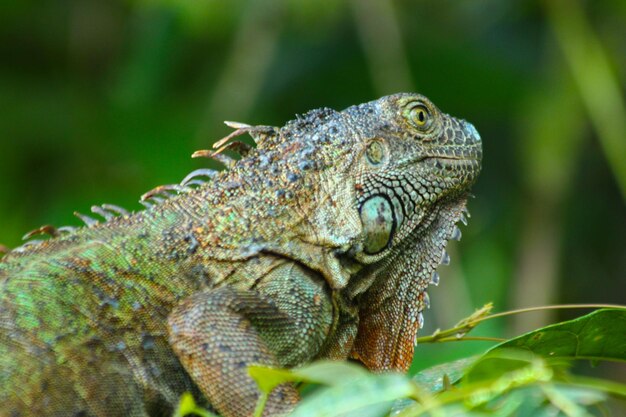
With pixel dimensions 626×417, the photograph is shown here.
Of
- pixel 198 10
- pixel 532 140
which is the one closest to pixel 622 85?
pixel 532 140

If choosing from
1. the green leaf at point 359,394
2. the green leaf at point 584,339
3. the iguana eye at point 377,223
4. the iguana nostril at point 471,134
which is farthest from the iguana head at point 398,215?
the green leaf at point 359,394

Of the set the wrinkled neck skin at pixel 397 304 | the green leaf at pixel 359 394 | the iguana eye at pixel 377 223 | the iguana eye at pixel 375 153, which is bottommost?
the green leaf at pixel 359 394

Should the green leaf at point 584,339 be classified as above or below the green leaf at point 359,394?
below

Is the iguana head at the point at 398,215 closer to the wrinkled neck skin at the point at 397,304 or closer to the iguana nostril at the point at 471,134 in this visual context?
the wrinkled neck skin at the point at 397,304

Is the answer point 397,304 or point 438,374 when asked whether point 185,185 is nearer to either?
point 397,304

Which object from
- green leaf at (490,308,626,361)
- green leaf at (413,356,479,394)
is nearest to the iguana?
green leaf at (413,356,479,394)

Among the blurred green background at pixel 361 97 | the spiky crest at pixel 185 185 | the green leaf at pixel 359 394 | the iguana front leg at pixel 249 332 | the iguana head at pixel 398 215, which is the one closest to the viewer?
the green leaf at pixel 359 394

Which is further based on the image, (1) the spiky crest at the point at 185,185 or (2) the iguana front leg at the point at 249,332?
(1) the spiky crest at the point at 185,185

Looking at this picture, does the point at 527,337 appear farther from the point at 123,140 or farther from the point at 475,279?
the point at 123,140
